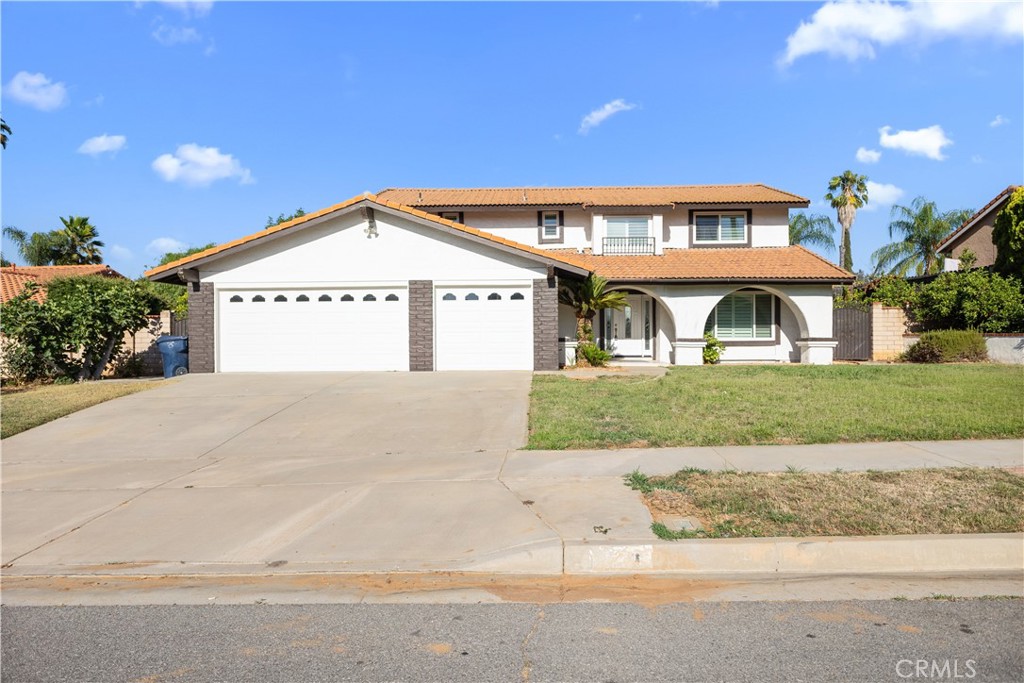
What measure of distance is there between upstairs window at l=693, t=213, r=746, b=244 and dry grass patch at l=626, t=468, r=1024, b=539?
17822mm

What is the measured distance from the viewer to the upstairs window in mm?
24469

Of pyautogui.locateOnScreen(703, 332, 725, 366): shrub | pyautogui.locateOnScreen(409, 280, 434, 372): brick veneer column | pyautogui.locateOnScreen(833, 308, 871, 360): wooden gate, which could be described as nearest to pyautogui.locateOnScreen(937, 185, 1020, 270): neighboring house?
pyautogui.locateOnScreen(833, 308, 871, 360): wooden gate

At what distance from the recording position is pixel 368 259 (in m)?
17.8

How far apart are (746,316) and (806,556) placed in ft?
62.1

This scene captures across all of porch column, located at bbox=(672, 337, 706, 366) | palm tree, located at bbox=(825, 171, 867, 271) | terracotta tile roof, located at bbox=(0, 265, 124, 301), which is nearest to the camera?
porch column, located at bbox=(672, 337, 706, 366)

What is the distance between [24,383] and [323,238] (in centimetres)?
800

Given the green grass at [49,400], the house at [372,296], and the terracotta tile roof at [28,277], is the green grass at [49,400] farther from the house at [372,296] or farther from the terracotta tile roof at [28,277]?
the terracotta tile roof at [28,277]

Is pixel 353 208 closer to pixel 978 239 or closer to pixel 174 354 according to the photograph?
pixel 174 354

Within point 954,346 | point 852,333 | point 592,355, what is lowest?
point 592,355

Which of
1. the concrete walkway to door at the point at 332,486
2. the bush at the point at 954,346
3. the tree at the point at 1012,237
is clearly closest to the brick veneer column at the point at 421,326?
the concrete walkway to door at the point at 332,486

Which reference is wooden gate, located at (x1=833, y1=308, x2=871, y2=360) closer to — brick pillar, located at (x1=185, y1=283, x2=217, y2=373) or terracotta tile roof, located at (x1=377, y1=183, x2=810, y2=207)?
terracotta tile roof, located at (x1=377, y1=183, x2=810, y2=207)

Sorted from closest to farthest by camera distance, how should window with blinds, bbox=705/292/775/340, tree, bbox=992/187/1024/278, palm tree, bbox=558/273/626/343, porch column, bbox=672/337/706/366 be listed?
palm tree, bbox=558/273/626/343 → tree, bbox=992/187/1024/278 → porch column, bbox=672/337/706/366 → window with blinds, bbox=705/292/775/340

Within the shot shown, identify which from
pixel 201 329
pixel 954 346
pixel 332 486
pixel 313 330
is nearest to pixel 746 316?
pixel 954 346

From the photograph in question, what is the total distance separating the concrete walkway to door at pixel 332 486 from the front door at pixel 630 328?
11.2 meters
